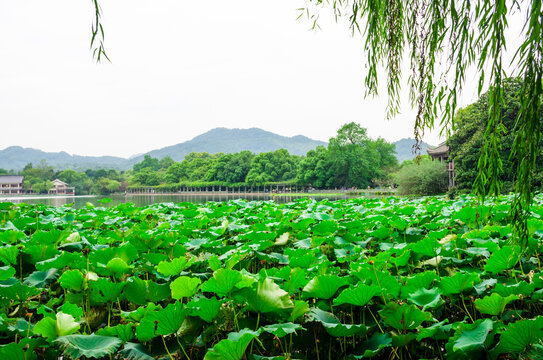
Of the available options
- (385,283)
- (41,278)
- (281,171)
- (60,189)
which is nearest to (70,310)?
(41,278)

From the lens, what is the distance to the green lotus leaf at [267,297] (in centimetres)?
106

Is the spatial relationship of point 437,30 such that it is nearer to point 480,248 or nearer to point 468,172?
point 480,248

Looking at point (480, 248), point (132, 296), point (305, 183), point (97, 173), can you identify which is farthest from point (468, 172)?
point (97, 173)

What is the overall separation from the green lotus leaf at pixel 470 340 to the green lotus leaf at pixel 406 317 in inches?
3.4

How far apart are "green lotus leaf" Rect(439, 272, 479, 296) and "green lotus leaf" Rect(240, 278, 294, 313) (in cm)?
56

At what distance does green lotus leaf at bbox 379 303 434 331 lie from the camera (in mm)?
1017

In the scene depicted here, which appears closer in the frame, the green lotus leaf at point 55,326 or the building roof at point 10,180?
the green lotus leaf at point 55,326

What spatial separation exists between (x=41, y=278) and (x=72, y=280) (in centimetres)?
35

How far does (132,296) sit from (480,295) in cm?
135

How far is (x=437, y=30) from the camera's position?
1.55 metres

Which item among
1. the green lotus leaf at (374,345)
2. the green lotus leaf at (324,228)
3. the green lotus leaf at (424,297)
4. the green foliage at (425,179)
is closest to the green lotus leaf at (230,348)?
the green lotus leaf at (374,345)

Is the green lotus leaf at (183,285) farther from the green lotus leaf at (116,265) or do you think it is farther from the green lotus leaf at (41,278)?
the green lotus leaf at (41,278)

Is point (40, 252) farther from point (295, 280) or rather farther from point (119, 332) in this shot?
point (295, 280)

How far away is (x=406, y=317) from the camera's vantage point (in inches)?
40.8
